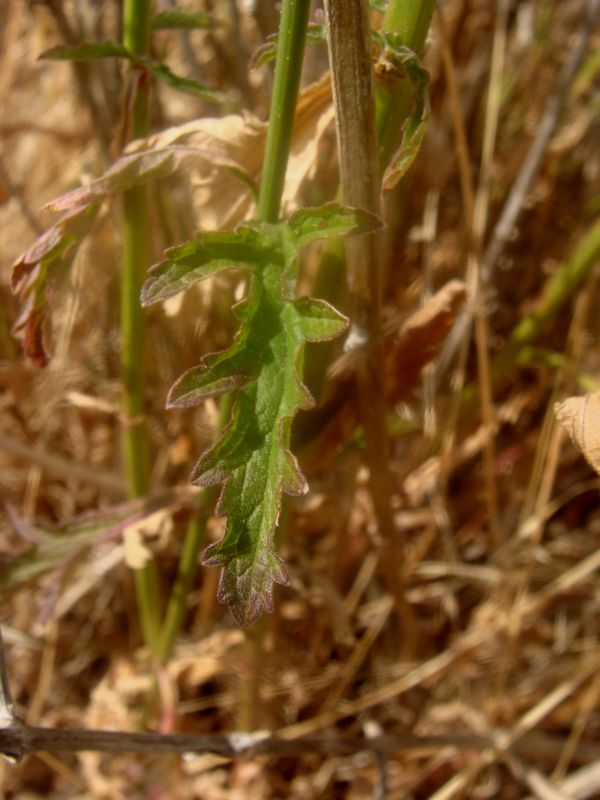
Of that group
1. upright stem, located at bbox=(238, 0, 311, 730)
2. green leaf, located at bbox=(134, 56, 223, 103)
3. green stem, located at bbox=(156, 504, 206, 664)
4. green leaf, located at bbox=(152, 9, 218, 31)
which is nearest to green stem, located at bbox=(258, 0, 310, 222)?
upright stem, located at bbox=(238, 0, 311, 730)

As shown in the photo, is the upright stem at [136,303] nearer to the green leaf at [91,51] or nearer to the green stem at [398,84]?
the green leaf at [91,51]

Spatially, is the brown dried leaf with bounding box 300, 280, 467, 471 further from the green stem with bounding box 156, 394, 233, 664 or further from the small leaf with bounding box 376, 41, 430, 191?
the small leaf with bounding box 376, 41, 430, 191

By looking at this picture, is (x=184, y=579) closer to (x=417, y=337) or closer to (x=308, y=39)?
(x=417, y=337)

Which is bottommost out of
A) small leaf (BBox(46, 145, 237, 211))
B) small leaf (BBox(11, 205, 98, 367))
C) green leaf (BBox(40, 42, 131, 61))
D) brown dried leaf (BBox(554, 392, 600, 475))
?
brown dried leaf (BBox(554, 392, 600, 475))

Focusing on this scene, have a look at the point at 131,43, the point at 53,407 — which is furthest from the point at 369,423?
the point at 53,407

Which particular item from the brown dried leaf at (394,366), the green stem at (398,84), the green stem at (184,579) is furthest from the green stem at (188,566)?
the green stem at (398,84)

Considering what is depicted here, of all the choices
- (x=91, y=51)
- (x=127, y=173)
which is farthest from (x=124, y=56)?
(x=127, y=173)

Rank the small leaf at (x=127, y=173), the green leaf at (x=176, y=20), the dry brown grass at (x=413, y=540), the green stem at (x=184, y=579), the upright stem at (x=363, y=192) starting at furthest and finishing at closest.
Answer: the dry brown grass at (x=413, y=540) < the green stem at (x=184, y=579) < the green leaf at (x=176, y=20) < the small leaf at (x=127, y=173) < the upright stem at (x=363, y=192)
